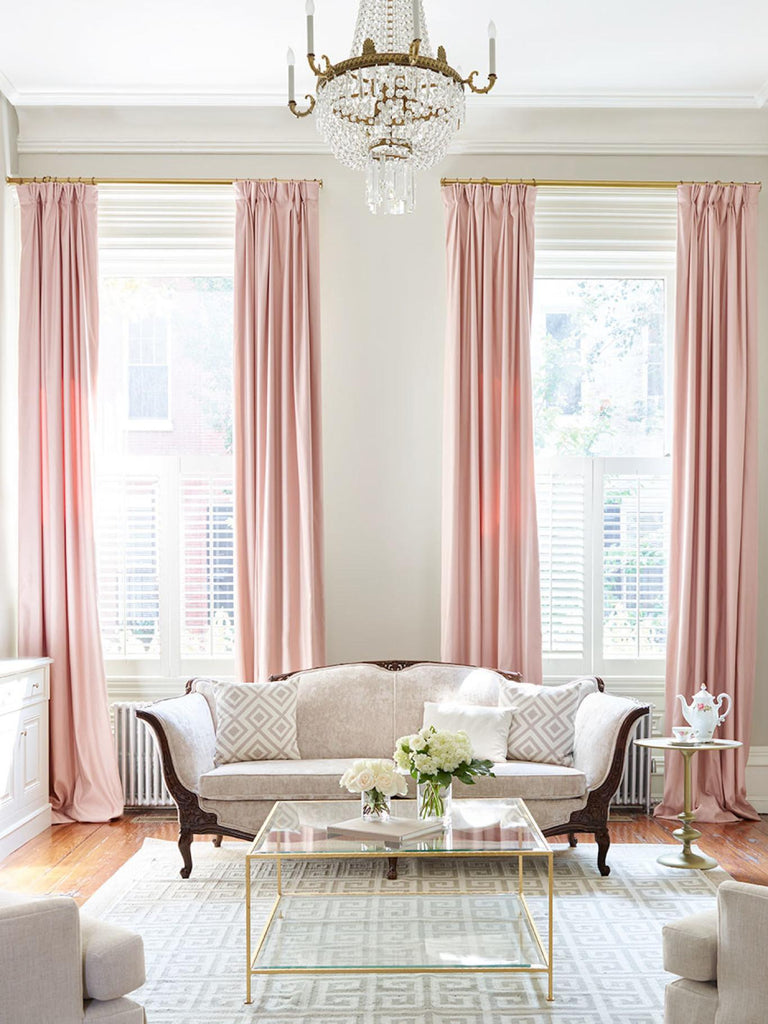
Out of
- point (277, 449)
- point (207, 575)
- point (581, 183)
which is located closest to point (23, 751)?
point (207, 575)

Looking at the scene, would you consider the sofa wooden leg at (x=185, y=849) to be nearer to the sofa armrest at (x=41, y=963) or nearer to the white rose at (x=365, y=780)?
the white rose at (x=365, y=780)

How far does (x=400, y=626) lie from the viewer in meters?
5.67

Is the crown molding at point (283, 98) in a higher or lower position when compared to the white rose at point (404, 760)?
higher

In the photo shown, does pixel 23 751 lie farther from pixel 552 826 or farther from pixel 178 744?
pixel 552 826

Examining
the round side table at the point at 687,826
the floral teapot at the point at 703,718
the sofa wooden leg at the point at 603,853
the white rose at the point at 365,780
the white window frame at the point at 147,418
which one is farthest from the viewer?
the white window frame at the point at 147,418

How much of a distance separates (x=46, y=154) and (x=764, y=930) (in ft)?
17.3

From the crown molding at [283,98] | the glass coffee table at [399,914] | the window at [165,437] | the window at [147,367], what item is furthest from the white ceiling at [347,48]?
the glass coffee table at [399,914]

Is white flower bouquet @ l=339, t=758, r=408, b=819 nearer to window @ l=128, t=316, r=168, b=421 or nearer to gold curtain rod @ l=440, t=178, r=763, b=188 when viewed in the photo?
window @ l=128, t=316, r=168, b=421

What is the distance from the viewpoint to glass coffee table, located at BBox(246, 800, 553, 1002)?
11.0 ft

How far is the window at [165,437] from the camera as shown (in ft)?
18.9

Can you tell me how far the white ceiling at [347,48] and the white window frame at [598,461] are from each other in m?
0.74

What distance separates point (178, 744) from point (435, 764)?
1.42 metres

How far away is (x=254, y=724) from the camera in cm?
488

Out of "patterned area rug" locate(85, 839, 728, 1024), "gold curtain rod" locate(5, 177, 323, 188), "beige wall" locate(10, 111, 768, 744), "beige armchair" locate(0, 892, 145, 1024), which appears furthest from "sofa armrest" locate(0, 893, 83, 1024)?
"gold curtain rod" locate(5, 177, 323, 188)
